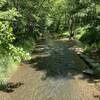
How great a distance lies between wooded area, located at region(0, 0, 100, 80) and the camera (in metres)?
13.9

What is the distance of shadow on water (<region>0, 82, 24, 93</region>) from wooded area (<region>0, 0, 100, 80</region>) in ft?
2.78

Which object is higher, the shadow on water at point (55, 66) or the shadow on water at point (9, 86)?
the shadow on water at point (9, 86)

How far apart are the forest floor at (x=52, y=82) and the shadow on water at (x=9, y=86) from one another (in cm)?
12

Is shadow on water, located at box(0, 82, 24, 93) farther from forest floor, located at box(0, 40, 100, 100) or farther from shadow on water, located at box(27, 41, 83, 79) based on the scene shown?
shadow on water, located at box(27, 41, 83, 79)

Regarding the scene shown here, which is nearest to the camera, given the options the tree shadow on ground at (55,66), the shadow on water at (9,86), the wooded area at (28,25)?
the wooded area at (28,25)

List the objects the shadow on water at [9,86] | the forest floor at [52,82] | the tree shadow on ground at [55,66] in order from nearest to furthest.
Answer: the forest floor at [52,82] < the shadow on water at [9,86] < the tree shadow on ground at [55,66]

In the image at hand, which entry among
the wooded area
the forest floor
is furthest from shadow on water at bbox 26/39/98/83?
the wooded area

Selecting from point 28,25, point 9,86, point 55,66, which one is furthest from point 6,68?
point 28,25

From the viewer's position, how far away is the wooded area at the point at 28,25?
13.9 m

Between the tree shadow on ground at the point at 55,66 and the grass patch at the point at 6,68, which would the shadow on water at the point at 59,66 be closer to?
the tree shadow on ground at the point at 55,66

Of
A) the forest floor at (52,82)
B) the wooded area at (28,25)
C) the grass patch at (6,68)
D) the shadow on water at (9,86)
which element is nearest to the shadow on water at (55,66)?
the forest floor at (52,82)

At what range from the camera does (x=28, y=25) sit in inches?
1713

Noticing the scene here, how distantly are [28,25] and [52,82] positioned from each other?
2750 centimetres

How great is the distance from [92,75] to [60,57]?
8616mm
